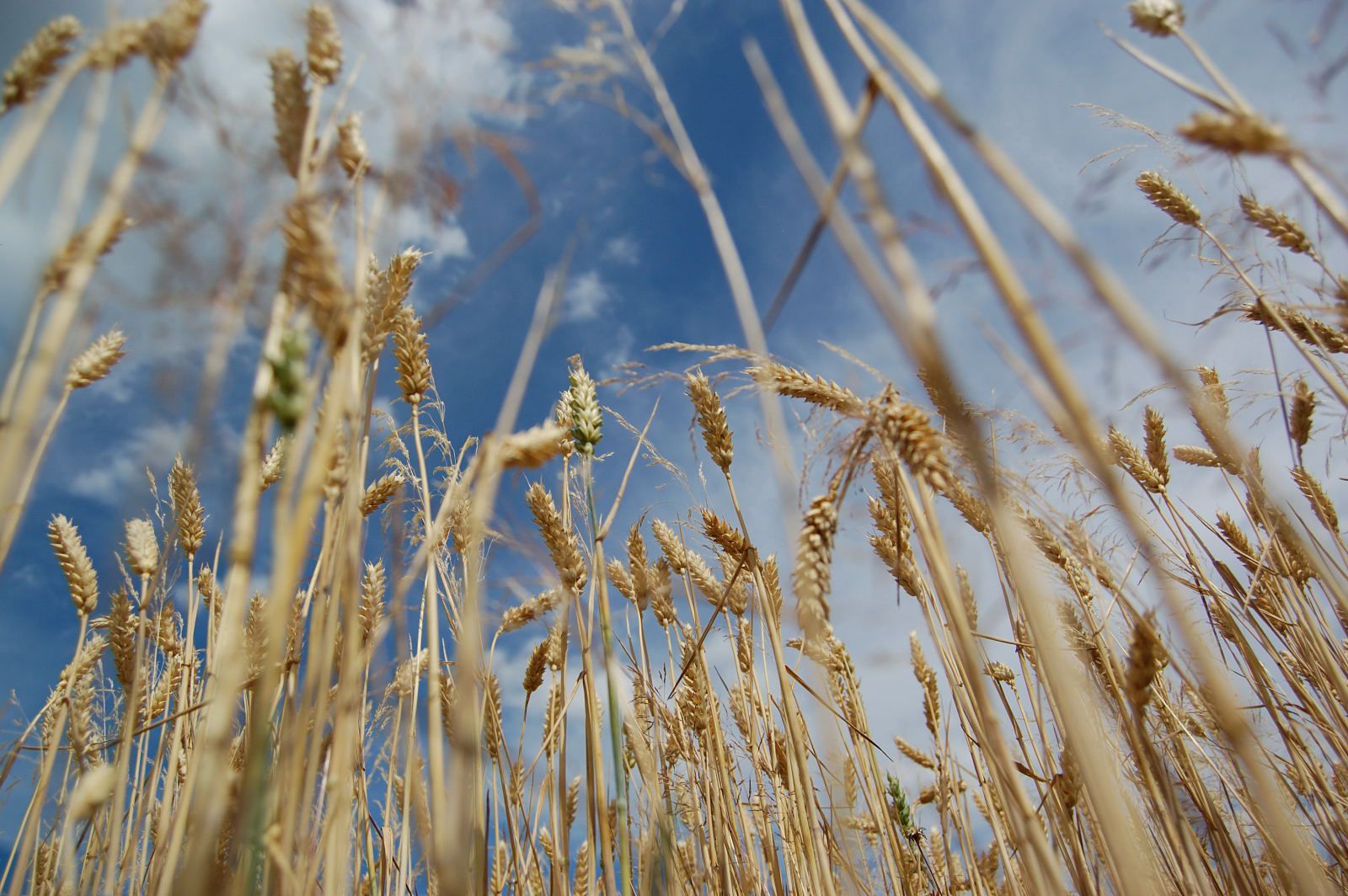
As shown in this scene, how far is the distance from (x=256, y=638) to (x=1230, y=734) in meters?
2.16

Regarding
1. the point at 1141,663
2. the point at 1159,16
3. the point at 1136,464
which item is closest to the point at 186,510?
the point at 1141,663

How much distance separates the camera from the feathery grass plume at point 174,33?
953 millimetres

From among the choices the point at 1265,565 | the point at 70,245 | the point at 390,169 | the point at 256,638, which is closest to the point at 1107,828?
the point at 390,169

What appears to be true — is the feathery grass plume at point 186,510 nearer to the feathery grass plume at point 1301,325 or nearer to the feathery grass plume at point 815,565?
the feathery grass plume at point 815,565

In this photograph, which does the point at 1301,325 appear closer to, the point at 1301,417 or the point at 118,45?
the point at 1301,417

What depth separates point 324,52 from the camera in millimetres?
996

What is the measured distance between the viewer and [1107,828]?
2.19 feet

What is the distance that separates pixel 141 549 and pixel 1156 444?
13.9 ft

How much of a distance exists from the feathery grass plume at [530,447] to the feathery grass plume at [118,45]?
76cm

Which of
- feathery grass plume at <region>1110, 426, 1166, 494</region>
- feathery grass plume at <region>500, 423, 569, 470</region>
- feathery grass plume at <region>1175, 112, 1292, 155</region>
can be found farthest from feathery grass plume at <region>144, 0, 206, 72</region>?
feathery grass plume at <region>1110, 426, 1166, 494</region>

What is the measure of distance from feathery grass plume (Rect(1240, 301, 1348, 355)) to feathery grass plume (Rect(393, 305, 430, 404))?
259 centimetres

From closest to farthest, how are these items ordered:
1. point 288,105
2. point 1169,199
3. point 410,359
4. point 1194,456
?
point 288,105 → point 410,359 → point 1169,199 → point 1194,456

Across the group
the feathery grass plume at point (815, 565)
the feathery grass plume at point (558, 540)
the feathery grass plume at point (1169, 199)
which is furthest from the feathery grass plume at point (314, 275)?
the feathery grass plume at point (1169, 199)

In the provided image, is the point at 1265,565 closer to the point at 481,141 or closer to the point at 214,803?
the point at 481,141
